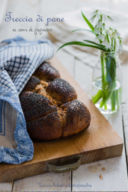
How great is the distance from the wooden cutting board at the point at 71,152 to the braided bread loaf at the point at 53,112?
4cm

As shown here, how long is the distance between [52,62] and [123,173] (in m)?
0.81

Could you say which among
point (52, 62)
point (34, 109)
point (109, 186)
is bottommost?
point (109, 186)

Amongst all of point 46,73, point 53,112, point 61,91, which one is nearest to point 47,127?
point 53,112

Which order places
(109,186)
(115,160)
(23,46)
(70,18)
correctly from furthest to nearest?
1. (70,18)
2. (23,46)
3. (115,160)
4. (109,186)

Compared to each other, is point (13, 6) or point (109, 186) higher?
point (13, 6)

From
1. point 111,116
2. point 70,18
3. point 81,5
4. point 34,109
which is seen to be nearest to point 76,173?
point 34,109

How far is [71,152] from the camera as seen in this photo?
51.7 inches

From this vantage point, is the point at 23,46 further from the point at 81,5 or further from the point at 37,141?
the point at 81,5

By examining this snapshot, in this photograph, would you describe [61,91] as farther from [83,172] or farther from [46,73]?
[83,172]

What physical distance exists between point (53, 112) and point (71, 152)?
17 centimetres

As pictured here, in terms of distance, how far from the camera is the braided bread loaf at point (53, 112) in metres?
1.33

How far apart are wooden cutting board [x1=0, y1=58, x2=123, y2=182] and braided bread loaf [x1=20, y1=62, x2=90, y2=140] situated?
36mm

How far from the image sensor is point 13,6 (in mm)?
2543

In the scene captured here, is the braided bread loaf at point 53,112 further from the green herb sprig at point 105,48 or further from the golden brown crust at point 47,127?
the green herb sprig at point 105,48
